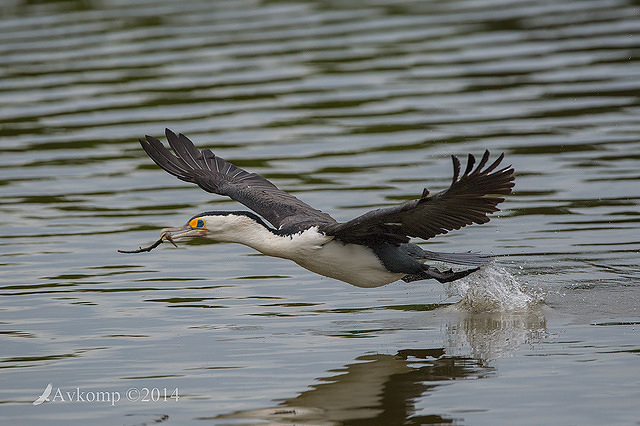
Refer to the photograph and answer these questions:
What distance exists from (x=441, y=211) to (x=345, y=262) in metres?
1.21

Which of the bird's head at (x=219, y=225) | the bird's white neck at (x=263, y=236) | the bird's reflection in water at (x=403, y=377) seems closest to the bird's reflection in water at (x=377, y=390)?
the bird's reflection in water at (x=403, y=377)

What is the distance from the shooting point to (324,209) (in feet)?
41.1

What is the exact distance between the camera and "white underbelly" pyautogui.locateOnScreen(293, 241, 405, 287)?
892 centimetres

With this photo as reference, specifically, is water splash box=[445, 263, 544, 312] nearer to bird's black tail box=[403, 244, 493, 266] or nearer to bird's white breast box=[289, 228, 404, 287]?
bird's black tail box=[403, 244, 493, 266]

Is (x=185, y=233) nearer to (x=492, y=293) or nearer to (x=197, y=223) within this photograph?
(x=197, y=223)

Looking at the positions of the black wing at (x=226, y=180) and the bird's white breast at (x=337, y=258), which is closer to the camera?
the bird's white breast at (x=337, y=258)

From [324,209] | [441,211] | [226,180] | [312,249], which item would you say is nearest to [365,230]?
[312,249]

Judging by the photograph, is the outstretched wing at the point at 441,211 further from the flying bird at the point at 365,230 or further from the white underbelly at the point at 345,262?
the white underbelly at the point at 345,262

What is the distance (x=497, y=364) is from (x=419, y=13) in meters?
16.9

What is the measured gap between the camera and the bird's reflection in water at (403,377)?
7242 millimetres

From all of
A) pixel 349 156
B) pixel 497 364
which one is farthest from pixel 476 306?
pixel 349 156

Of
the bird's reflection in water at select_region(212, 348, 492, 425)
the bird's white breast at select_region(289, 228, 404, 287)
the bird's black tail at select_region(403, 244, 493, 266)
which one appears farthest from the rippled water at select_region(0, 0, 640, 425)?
the bird's black tail at select_region(403, 244, 493, 266)

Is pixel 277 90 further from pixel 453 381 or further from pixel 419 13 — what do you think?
pixel 453 381

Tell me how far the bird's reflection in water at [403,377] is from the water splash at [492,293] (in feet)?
0.95
